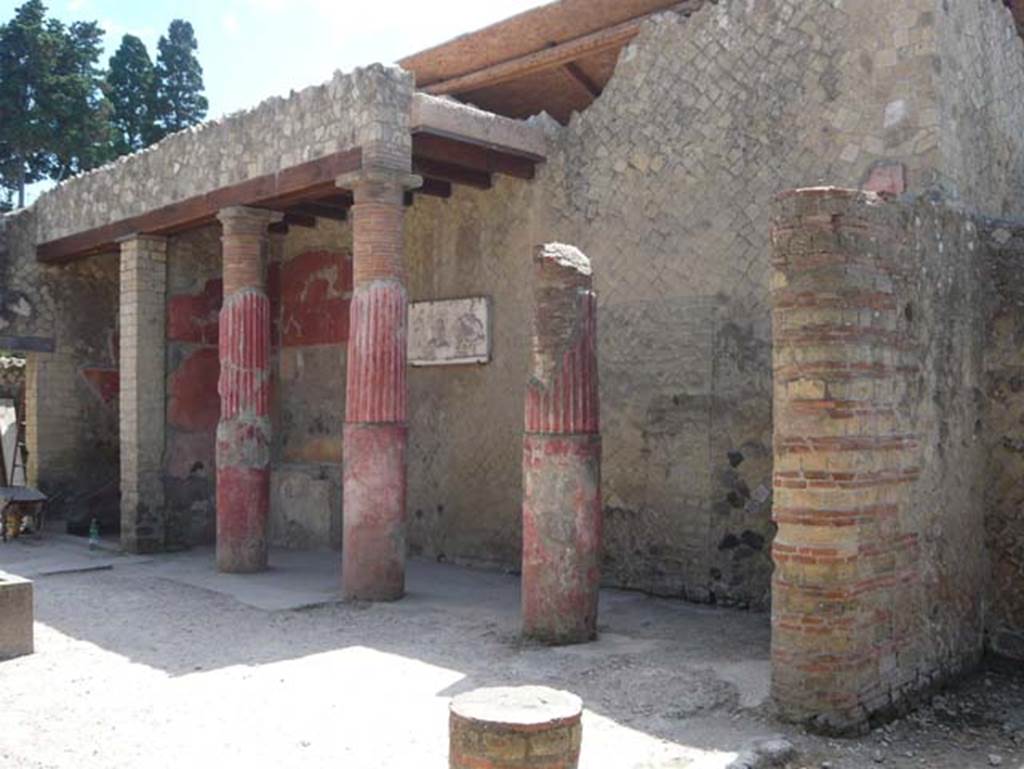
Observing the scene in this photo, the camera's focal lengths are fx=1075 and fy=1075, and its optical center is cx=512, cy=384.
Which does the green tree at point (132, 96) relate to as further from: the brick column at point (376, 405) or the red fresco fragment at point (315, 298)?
the brick column at point (376, 405)

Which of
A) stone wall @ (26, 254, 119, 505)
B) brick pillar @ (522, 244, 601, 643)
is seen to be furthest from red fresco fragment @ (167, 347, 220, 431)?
brick pillar @ (522, 244, 601, 643)

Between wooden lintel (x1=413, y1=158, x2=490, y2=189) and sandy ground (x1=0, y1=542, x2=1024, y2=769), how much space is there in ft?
11.4

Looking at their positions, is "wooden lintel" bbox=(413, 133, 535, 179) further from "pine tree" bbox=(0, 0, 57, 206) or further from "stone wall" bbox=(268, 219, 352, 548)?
"pine tree" bbox=(0, 0, 57, 206)

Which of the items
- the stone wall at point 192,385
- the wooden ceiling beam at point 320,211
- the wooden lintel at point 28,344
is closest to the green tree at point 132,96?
the wooden lintel at point 28,344

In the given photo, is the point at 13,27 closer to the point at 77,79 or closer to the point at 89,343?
the point at 77,79

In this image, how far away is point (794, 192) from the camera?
4801 millimetres

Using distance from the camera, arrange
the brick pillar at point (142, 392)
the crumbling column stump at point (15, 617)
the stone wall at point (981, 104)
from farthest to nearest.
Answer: the brick pillar at point (142, 392) < the stone wall at point (981, 104) < the crumbling column stump at point (15, 617)

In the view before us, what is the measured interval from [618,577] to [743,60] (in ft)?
12.8

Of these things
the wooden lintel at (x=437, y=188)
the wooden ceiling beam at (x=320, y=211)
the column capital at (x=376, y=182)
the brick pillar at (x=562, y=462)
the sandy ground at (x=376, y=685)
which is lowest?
the sandy ground at (x=376, y=685)

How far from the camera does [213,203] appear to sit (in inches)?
368

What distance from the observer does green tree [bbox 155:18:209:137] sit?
2302 cm

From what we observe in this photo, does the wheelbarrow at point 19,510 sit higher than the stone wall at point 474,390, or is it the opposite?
the stone wall at point 474,390

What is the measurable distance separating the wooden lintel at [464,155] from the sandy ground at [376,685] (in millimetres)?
3364

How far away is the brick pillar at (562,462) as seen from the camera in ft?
20.6
